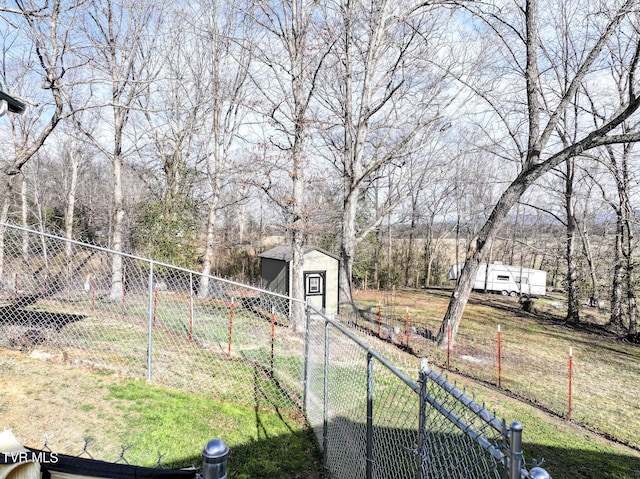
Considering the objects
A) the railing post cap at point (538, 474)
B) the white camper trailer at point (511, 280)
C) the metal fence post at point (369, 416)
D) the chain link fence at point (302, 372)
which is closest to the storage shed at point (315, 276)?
the chain link fence at point (302, 372)

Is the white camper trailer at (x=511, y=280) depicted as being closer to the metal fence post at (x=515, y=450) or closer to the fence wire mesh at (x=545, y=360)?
the fence wire mesh at (x=545, y=360)

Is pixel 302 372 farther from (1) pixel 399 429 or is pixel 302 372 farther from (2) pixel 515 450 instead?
(2) pixel 515 450

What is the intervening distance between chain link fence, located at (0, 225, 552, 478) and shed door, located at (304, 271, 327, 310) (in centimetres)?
288

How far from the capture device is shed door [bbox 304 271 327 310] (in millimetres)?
13109

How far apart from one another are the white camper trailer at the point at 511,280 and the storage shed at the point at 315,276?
1531 centimetres

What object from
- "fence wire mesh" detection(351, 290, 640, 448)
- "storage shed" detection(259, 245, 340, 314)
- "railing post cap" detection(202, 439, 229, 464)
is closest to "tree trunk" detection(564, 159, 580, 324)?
"fence wire mesh" detection(351, 290, 640, 448)

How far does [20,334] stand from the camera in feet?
18.7

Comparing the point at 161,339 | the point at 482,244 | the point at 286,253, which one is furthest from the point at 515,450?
the point at 286,253

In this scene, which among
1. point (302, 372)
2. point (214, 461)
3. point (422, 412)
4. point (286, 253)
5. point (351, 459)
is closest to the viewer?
point (214, 461)

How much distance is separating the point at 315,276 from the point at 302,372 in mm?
7154

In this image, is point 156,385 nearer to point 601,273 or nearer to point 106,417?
point 106,417

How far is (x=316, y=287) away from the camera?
43.4 ft

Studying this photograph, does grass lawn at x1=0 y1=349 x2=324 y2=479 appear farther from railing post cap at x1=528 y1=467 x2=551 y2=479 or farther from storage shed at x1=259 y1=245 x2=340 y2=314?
storage shed at x1=259 y1=245 x2=340 y2=314

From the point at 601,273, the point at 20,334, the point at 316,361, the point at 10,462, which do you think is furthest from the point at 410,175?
the point at 10,462
